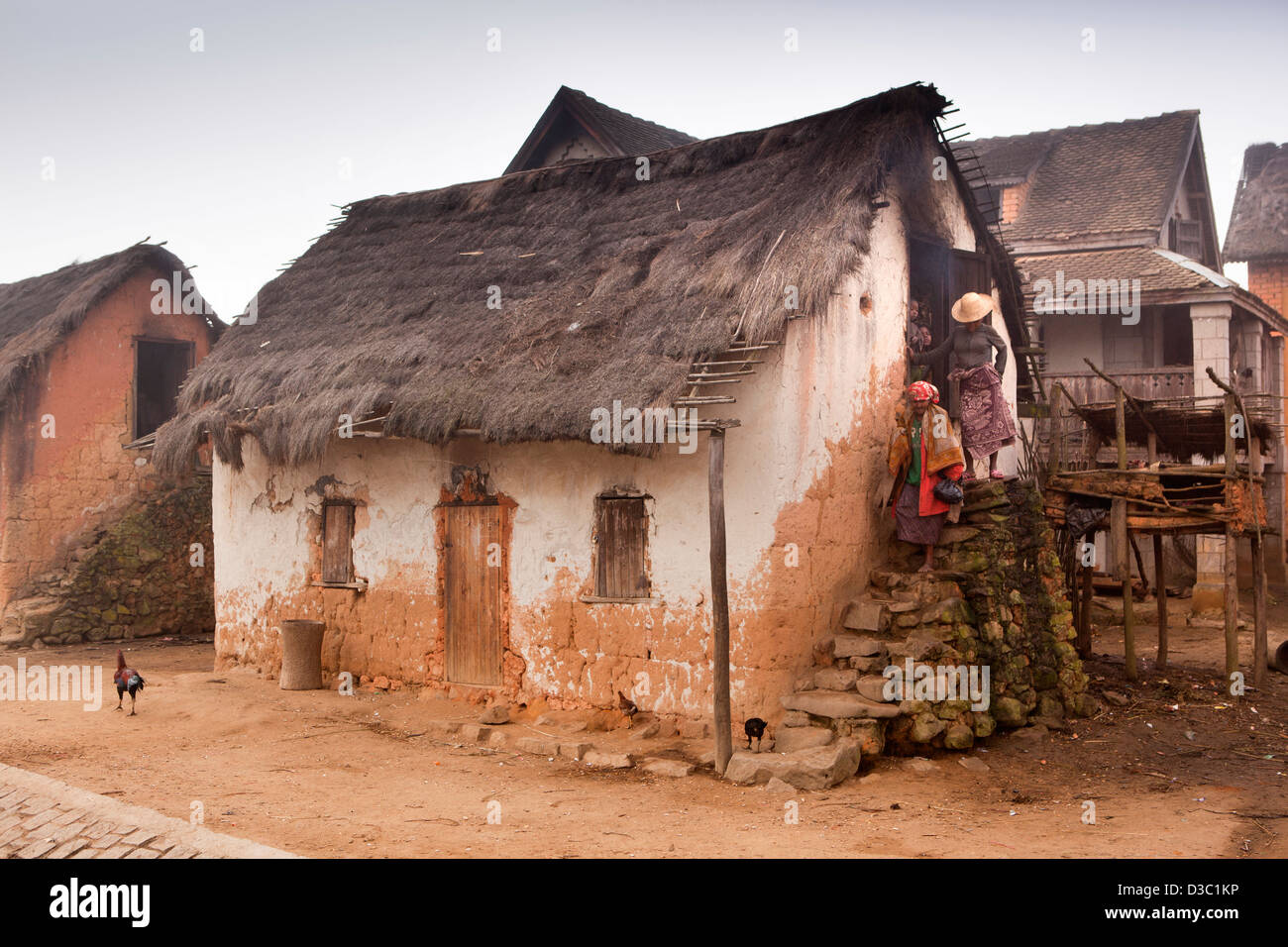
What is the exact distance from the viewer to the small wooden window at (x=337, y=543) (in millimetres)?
11828

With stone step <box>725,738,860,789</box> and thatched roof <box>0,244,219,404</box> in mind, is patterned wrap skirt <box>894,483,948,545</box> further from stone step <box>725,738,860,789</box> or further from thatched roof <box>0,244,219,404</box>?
thatched roof <box>0,244,219,404</box>

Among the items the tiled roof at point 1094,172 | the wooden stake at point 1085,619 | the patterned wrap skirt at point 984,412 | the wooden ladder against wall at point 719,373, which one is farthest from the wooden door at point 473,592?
the tiled roof at point 1094,172

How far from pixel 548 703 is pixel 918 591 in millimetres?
3402

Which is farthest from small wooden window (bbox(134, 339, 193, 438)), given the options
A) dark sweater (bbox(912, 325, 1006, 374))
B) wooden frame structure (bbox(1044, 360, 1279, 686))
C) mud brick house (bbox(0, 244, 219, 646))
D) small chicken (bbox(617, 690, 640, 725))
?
wooden frame structure (bbox(1044, 360, 1279, 686))

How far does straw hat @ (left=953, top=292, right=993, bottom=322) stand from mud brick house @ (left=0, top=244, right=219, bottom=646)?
11.1 m

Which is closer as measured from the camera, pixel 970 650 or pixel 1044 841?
pixel 1044 841

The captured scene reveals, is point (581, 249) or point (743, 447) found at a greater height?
point (581, 249)

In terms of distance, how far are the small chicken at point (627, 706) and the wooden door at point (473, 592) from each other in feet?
4.72

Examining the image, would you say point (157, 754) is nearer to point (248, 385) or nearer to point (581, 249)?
point (248, 385)

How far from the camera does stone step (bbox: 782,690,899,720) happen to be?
839cm

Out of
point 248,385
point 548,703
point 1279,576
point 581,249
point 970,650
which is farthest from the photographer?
point 1279,576

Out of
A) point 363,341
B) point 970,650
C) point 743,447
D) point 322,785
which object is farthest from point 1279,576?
point 322,785

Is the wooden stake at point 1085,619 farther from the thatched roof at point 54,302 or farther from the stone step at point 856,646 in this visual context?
the thatched roof at point 54,302

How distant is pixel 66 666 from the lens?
45.0ft
